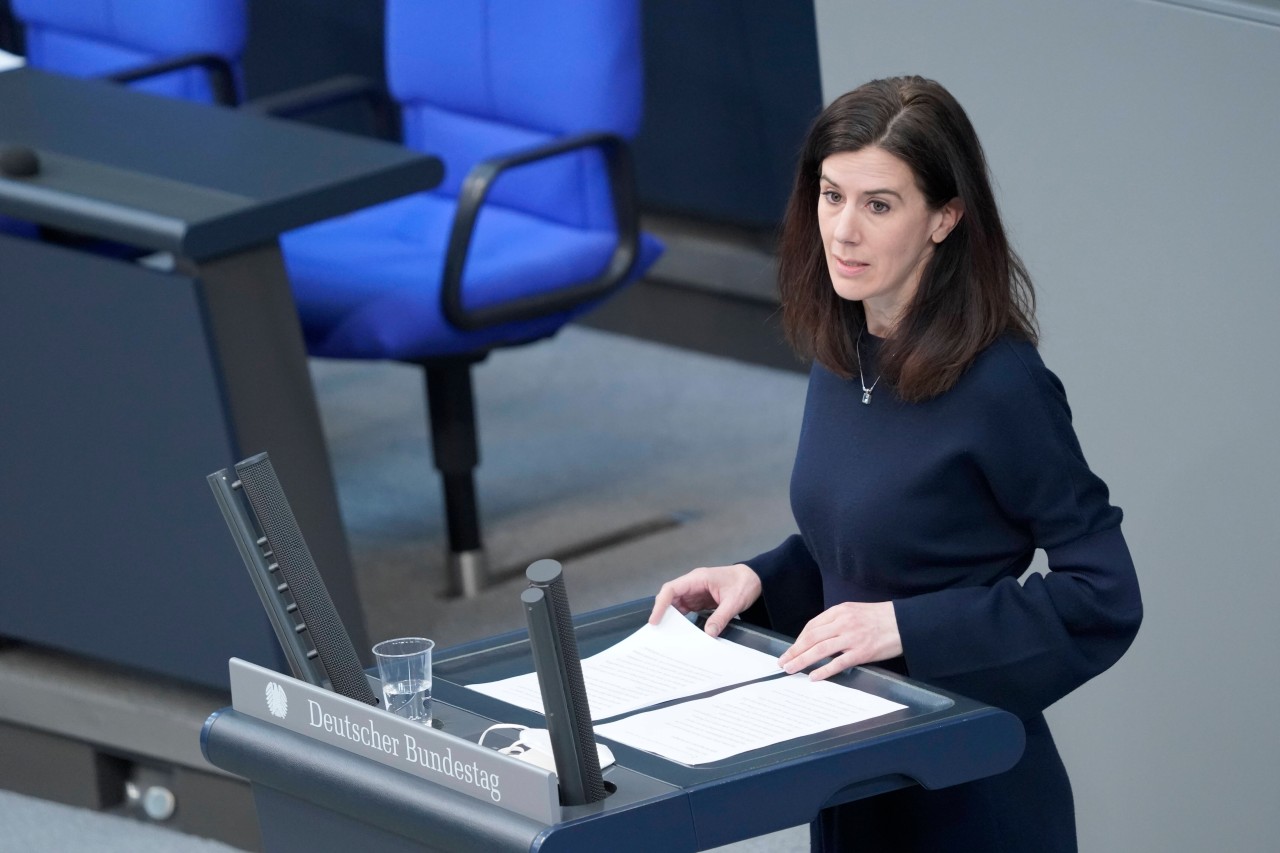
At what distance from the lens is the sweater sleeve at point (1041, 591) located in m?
1.64

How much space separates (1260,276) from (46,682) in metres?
2.01

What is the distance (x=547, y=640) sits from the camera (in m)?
1.31

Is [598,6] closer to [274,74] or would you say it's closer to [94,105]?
[94,105]

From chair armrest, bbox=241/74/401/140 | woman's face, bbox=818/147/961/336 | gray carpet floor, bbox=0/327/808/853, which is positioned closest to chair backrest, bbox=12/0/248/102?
chair armrest, bbox=241/74/401/140

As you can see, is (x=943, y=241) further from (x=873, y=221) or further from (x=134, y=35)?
(x=134, y=35)

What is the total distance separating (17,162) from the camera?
2988 millimetres

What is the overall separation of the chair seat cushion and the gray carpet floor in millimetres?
547

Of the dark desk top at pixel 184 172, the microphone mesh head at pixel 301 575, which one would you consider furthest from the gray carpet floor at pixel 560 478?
the microphone mesh head at pixel 301 575

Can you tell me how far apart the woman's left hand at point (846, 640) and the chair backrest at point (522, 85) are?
7.40ft

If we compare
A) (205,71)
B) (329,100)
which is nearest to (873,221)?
(329,100)

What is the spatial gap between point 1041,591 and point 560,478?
9.58 feet

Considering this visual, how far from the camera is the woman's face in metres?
1.65

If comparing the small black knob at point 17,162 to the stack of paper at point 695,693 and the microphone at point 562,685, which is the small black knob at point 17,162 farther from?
the microphone at point 562,685

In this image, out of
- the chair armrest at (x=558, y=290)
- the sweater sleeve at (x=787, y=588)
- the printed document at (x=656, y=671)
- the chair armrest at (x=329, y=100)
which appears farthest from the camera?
the chair armrest at (x=329, y=100)
